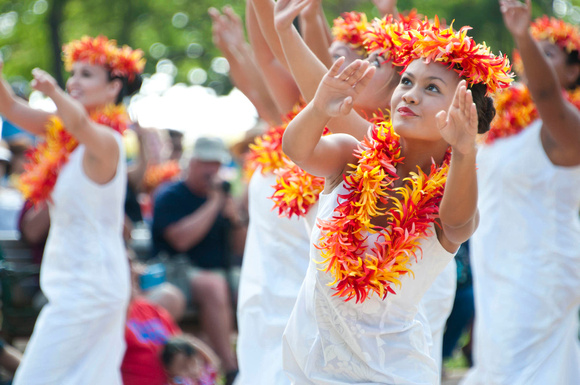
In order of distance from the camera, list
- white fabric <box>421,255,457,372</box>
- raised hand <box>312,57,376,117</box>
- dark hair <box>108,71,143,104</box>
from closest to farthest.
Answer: raised hand <box>312,57,376,117</box>
white fabric <box>421,255,457,372</box>
dark hair <box>108,71,143,104</box>

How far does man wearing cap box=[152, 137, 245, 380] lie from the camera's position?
6281 millimetres

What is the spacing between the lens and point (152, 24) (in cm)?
1266

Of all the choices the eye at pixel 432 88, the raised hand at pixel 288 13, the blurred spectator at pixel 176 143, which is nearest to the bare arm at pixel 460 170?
the eye at pixel 432 88

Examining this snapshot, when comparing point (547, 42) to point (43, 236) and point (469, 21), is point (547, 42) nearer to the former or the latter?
point (43, 236)

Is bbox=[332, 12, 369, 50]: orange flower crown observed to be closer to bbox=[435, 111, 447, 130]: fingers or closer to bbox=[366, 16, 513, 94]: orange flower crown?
bbox=[366, 16, 513, 94]: orange flower crown

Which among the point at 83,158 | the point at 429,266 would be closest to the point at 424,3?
the point at 83,158

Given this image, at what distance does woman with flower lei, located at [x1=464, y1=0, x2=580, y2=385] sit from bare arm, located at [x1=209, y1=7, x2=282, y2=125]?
4.54 feet

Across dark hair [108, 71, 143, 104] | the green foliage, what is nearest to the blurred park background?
the green foliage

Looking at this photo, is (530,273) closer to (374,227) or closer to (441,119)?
(374,227)

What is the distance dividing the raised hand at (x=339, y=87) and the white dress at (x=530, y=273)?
2233 mm

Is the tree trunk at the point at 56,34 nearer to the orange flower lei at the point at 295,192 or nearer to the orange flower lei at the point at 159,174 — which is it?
the orange flower lei at the point at 159,174

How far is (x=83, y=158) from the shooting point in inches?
174

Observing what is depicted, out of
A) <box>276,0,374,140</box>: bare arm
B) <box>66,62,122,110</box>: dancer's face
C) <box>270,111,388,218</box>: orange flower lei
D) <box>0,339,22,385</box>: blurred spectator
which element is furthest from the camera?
<box>0,339,22,385</box>: blurred spectator

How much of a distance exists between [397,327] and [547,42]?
248cm
